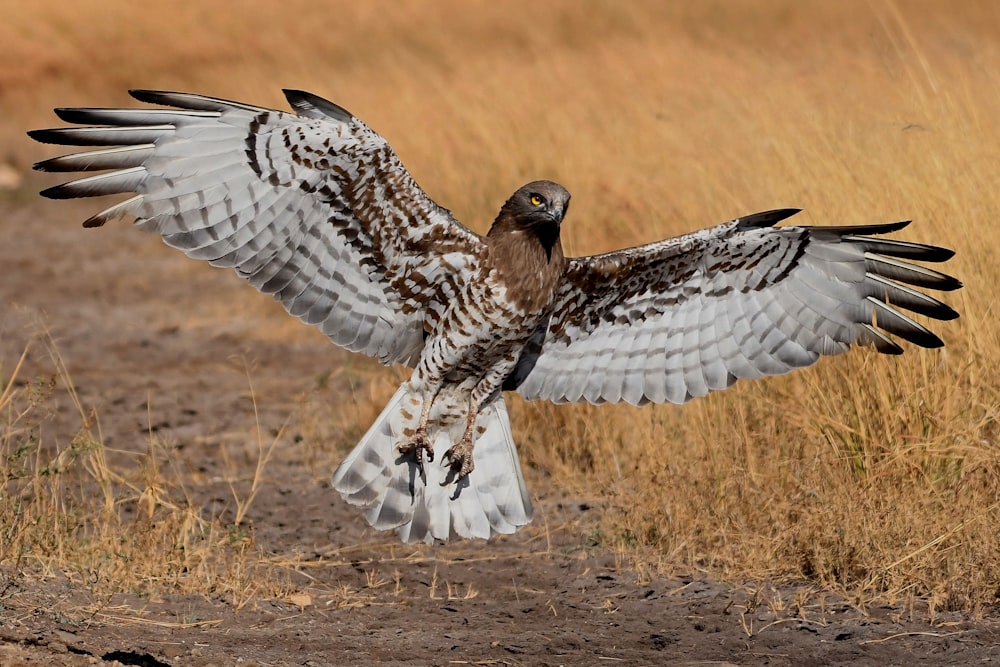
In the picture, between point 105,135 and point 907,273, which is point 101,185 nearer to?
point 105,135

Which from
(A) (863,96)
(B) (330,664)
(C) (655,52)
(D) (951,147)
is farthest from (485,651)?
(C) (655,52)

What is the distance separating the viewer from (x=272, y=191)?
5.59 meters

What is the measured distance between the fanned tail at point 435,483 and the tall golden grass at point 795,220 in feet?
2.31

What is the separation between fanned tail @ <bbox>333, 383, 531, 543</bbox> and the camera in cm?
627

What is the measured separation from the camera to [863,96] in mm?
8344

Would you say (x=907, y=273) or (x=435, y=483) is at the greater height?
(x=907, y=273)

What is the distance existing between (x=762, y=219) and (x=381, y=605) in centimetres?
236

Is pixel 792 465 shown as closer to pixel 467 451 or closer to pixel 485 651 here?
pixel 467 451

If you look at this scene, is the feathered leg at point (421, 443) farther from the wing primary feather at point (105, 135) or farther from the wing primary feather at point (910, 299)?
the wing primary feather at point (910, 299)

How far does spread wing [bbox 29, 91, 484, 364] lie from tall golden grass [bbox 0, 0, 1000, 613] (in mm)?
1833

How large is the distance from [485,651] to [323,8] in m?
21.0

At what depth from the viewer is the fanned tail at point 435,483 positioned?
6273 millimetres

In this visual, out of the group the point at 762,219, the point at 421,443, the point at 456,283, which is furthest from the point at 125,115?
the point at 762,219

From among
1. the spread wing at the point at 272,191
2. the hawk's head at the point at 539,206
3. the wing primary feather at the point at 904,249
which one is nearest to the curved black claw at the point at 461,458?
the spread wing at the point at 272,191
